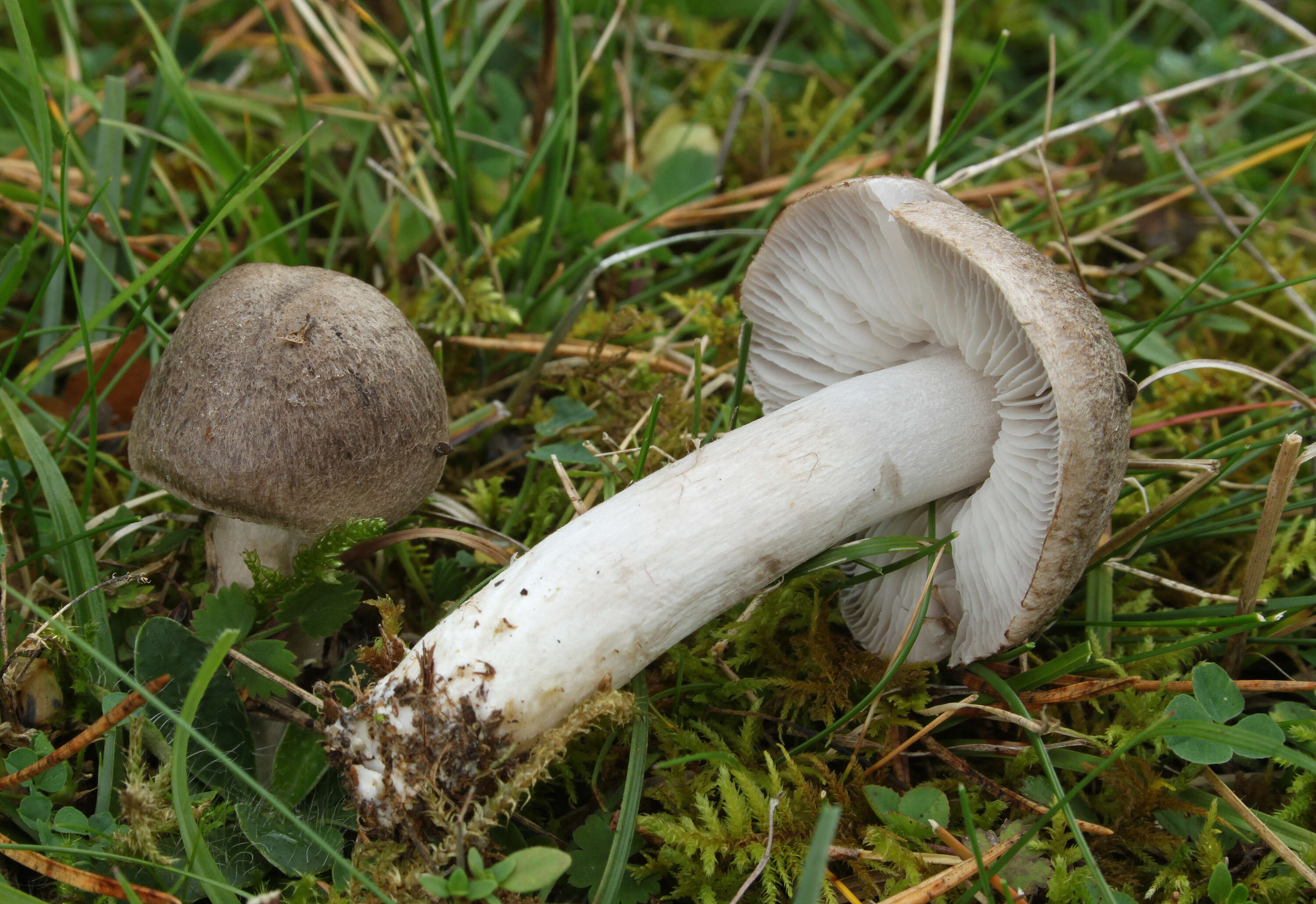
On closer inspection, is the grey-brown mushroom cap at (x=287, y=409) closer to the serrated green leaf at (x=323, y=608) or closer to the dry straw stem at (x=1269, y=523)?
the serrated green leaf at (x=323, y=608)

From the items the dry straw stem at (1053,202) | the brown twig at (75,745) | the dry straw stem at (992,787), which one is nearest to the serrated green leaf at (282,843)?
the brown twig at (75,745)

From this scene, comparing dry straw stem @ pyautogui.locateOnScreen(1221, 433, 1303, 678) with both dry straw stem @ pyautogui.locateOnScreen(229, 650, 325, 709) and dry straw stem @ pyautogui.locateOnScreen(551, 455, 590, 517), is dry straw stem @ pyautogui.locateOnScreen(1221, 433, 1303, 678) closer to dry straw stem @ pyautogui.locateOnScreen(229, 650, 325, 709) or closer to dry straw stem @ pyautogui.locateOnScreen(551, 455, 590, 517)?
dry straw stem @ pyautogui.locateOnScreen(551, 455, 590, 517)

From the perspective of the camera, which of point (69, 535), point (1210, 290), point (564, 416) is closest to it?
point (69, 535)

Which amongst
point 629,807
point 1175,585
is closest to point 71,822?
point 629,807

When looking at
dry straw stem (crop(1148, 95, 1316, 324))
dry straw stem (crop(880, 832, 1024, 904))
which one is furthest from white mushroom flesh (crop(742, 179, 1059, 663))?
dry straw stem (crop(1148, 95, 1316, 324))

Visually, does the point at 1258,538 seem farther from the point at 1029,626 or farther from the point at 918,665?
the point at 918,665

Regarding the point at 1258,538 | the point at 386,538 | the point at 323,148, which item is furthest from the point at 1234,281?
the point at 323,148

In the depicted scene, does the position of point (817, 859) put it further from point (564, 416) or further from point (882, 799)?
point (564, 416)

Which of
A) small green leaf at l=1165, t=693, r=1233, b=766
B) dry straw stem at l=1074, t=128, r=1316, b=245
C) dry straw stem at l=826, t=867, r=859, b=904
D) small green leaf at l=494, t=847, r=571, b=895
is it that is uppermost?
dry straw stem at l=1074, t=128, r=1316, b=245
